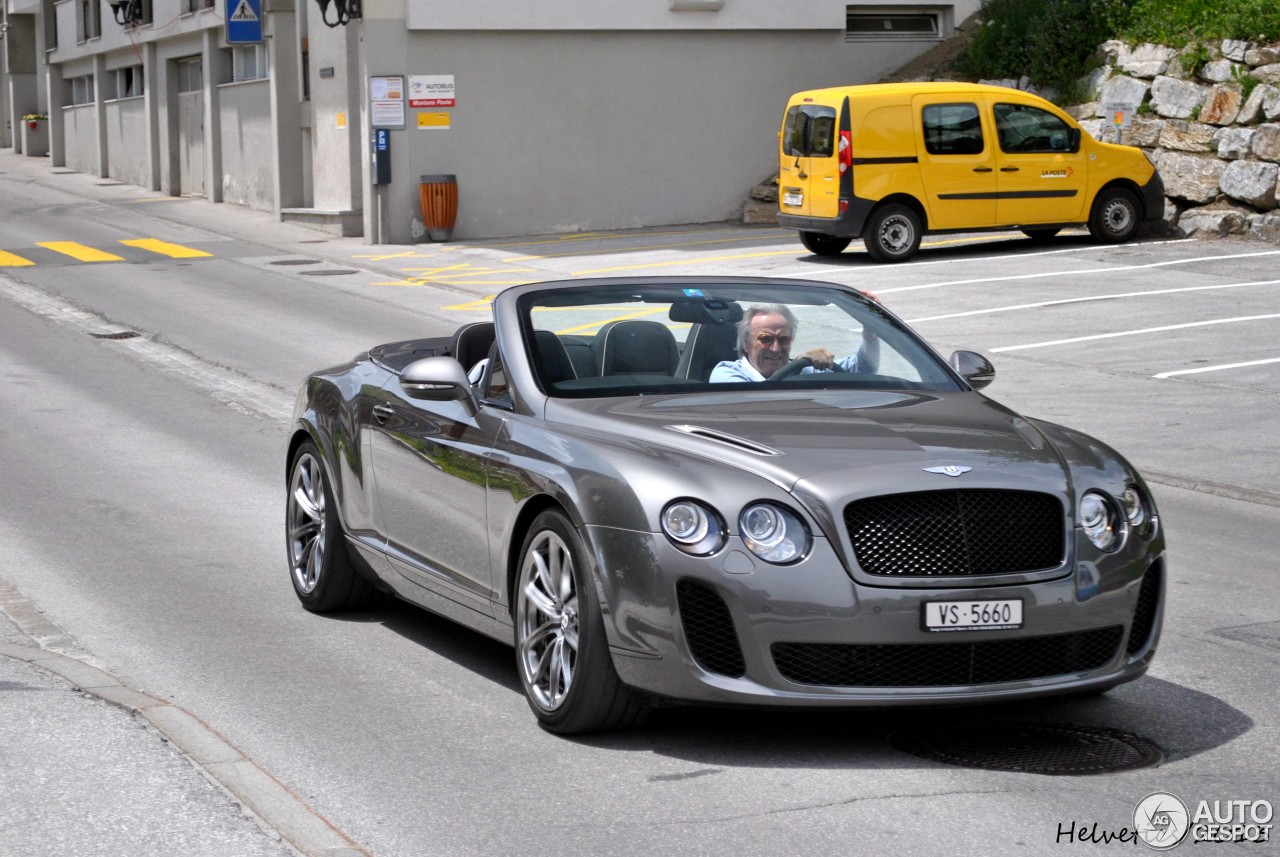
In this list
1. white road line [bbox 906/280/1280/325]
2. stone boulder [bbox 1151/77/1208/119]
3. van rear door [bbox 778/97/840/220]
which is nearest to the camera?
white road line [bbox 906/280/1280/325]

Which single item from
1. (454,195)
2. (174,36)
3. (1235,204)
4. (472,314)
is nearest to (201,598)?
(472,314)

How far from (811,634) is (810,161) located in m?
19.6

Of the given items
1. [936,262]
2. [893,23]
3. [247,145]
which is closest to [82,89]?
[247,145]

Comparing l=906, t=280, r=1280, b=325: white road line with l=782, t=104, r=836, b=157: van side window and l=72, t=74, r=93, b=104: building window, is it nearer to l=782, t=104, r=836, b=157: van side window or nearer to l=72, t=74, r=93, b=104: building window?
l=782, t=104, r=836, b=157: van side window

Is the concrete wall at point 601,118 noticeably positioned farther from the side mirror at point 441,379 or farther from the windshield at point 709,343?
the side mirror at point 441,379

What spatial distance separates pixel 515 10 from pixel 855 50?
6732 mm

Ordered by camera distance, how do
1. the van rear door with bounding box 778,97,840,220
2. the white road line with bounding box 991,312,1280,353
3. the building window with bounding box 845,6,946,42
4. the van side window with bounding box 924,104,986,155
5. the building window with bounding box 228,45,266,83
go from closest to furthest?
the white road line with bounding box 991,312,1280,353, the van rear door with bounding box 778,97,840,220, the van side window with bounding box 924,104,986,155, the building window with bounding box 845,6,946,42, the building window with bounding box 228,45,266,83

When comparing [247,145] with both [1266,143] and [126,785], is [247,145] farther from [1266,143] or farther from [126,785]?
[126,785]

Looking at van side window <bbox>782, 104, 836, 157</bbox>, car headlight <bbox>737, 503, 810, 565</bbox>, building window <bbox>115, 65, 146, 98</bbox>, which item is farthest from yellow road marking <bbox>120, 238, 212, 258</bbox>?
car headlight <bbox>737, 503, 810, 565</bbox>

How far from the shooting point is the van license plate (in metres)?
5.20

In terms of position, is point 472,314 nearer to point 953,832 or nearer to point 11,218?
point 953,832

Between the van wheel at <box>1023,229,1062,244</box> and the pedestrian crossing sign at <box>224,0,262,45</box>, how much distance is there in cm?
1717

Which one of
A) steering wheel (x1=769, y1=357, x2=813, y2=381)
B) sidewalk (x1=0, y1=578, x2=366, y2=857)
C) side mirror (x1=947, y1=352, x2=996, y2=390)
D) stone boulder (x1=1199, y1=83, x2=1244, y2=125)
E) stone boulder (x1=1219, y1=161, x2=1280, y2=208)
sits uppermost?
stone boulder (x1=1199, y1=83, x2=1244, y2=125)

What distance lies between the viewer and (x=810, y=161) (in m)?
24.2
